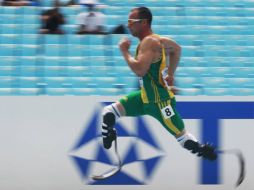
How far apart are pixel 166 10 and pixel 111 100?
2881 mm

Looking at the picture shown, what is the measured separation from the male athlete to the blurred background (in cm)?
165

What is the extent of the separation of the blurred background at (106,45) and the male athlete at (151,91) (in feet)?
5.41

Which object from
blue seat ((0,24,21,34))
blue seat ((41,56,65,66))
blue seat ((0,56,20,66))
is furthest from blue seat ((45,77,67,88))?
blue seat ((0,24,21,34))

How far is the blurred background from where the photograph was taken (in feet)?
29.1

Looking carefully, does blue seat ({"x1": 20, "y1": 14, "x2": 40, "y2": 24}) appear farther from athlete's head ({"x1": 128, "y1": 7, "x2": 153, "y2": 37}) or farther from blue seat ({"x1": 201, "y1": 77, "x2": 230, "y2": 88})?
athlete's head ({"x1": 128, "y1": 7, "x2": 153, "y2": 37})

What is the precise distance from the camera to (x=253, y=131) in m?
8.33

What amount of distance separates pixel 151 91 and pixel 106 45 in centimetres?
287

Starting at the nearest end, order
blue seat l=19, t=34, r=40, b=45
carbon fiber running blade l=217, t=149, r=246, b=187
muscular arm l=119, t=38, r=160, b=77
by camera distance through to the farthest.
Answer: muscular arm l=119, t=38, r=160, b=77 < carbon fiber running blade l=217, t=149, r=246, b=187 < blue seat l=19, t=34, r=40, b=45

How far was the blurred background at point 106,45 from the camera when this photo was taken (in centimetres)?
888

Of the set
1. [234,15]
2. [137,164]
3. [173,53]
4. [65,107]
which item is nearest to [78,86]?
[65,107]

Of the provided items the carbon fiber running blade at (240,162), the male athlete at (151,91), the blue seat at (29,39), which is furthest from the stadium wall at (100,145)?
the blue seat at (29,39)

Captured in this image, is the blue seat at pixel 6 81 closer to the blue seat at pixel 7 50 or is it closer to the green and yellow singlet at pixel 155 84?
the blue seat at pixel 7 50

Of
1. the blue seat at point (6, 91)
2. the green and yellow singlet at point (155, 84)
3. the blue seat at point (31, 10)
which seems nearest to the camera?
the green and yellow singlet at point (155, 84)

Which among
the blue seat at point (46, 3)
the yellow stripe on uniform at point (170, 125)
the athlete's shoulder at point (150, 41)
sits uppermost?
the blue seat at point (46, 3)
